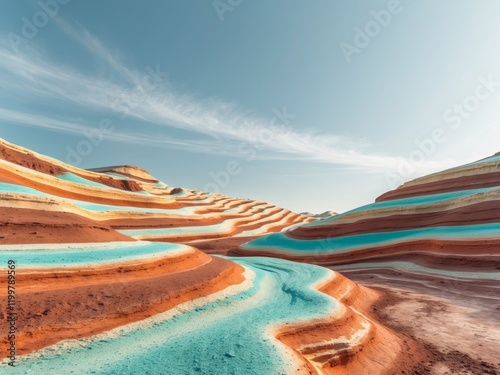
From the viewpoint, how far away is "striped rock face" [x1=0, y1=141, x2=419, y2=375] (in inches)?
176

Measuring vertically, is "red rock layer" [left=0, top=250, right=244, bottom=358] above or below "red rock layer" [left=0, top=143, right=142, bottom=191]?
below

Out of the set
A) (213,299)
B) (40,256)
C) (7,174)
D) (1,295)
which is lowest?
(213,299)

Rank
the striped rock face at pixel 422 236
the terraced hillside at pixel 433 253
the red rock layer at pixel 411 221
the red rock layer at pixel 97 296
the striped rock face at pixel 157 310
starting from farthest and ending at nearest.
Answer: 1. the red rock layer at pixel 411 221
2. the striped rock face at pixel 422 236
3. the terraced hillside at pixel 433 253
4. the red rock layer at pixel 97 296
5. the striped rock face at pixel 157 310

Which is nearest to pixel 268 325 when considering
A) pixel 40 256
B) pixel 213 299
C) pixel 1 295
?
pixel 213 299

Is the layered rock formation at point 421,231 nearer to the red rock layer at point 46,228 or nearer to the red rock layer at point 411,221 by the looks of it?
the red rock layer at point 411,221

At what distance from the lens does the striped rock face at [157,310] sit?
14.7ft

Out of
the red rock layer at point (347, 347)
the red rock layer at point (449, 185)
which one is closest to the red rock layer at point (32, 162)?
the red rock layer at point (347, 347)

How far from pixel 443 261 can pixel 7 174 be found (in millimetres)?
21769

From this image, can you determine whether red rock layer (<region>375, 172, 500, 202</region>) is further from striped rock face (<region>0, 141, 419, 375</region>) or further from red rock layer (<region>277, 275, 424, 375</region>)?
red rock layer (<region>277, 275, 424, 375</region>)

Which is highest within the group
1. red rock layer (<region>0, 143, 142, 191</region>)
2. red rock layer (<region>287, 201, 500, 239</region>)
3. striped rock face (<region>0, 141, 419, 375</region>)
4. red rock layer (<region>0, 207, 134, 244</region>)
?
red rock layer (<region>0, 143, 142, 191</region>)

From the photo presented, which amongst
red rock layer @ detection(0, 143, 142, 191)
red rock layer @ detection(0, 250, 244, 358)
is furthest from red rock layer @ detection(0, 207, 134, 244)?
red rock layer @ detection(0, 143, 142, 191)

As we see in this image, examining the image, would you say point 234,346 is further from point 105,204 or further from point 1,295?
point 105,204

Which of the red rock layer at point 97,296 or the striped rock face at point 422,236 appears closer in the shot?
the red rock layer at point 97,296

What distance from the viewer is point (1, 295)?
17.7 ft
